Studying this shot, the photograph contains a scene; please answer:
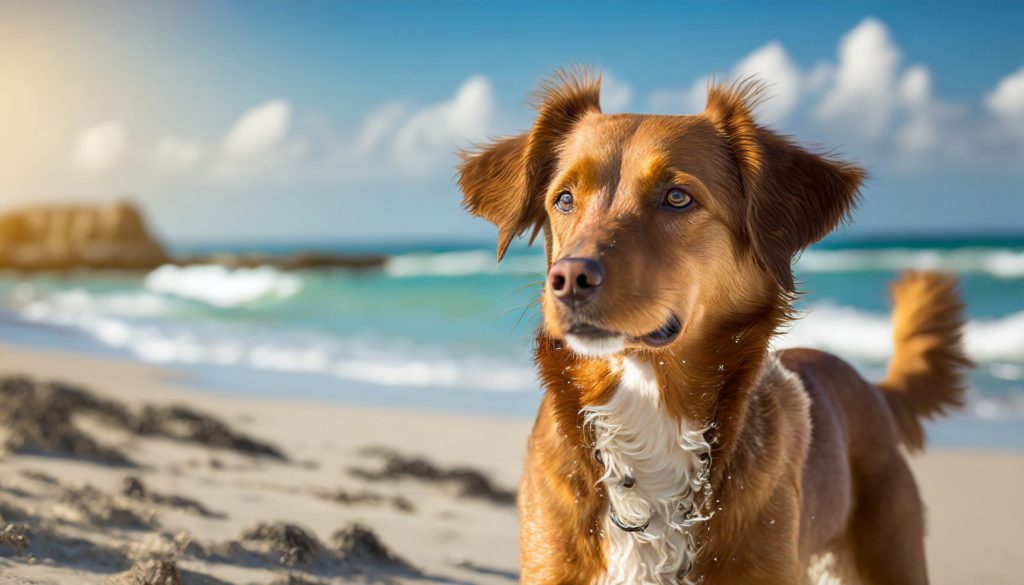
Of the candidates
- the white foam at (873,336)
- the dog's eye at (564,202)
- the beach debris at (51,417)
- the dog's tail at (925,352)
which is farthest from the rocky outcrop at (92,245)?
the dog's eye at (564,202)

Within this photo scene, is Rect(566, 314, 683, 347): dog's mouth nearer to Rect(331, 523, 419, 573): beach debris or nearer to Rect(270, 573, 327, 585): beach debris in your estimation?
Rect(270, 573, 327, 585): beach debris

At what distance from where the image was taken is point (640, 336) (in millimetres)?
2816

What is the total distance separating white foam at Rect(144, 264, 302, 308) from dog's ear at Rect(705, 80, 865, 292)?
24242 millimetres

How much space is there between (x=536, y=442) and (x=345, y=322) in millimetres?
19119

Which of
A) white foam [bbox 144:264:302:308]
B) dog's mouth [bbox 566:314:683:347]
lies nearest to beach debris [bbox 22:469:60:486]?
dog's mouth [bbox 566:314:683:347]

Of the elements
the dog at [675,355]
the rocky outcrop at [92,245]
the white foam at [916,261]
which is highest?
the white foam at [916,261]

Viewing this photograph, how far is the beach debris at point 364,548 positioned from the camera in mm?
4359

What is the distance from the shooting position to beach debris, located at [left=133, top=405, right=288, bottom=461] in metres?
7.05

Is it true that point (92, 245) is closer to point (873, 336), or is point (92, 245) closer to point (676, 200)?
point (873, 336)

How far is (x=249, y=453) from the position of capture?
695 cm

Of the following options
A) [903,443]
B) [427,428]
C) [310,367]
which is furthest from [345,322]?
[903,443]

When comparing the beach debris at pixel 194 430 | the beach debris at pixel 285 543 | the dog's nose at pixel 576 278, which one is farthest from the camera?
the beach debris at pixel 194 430

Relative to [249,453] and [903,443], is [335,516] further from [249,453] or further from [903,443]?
[903,443]

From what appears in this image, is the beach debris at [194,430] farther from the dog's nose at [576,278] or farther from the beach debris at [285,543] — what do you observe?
the dog's nose at [576,278]
